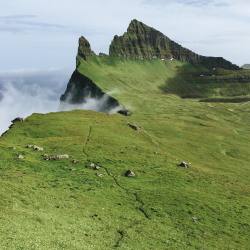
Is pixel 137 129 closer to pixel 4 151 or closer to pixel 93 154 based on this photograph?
pixel 93 154

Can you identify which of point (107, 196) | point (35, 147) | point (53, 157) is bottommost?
point (107, 196)

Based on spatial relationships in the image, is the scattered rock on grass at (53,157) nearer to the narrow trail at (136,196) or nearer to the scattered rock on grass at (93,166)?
the scattered rock on grass at (93,166)

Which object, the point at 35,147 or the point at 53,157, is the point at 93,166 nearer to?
the point at 53,157

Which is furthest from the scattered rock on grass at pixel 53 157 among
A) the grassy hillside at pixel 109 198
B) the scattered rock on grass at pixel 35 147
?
the scattered rock on grass at pixel 35 147

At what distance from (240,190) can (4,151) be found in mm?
40920

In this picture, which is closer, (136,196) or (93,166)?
(136,196)

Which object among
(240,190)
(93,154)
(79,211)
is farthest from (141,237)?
(93,154)

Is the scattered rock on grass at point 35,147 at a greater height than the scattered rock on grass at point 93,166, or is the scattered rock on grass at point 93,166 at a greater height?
the scattered rock on grass at point 93,166

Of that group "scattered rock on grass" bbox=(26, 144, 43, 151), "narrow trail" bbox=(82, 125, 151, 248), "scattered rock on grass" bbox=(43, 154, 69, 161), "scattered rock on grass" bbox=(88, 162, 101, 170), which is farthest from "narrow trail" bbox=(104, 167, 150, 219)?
"scattered rock on grass" bbox=(26, 144, 43, 151)

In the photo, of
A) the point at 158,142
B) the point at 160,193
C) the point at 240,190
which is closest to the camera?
the point at 160,193

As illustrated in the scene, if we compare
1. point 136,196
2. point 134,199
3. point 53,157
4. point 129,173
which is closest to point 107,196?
point 134,199

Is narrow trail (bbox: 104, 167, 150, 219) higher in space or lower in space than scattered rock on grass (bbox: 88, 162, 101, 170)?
lower

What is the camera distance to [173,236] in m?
63.6

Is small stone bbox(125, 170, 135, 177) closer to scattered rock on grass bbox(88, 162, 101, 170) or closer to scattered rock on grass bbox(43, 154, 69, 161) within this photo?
scattered rock on grass bbox(88, 162, 101, 170)
